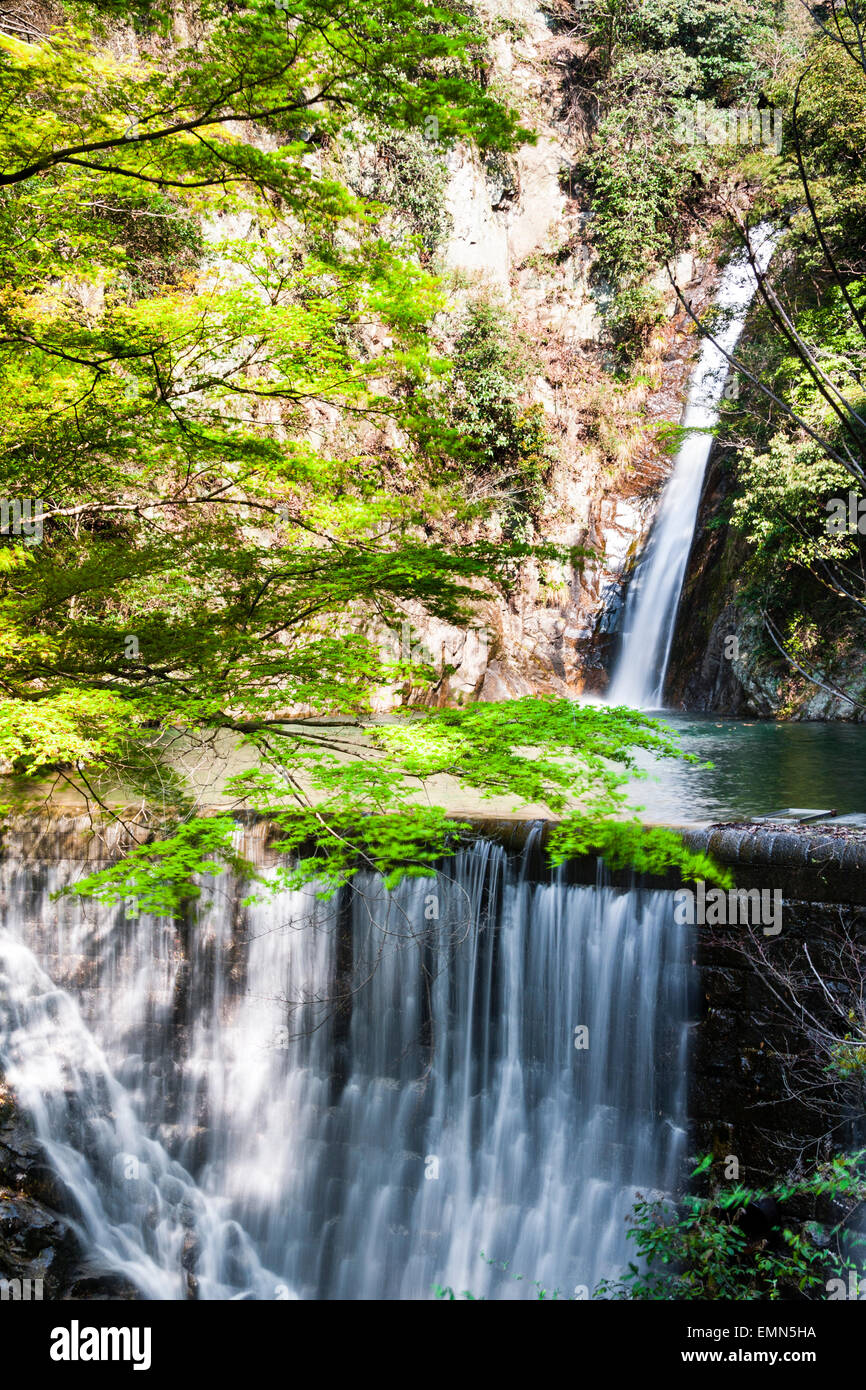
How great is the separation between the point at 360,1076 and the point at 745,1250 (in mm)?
3421

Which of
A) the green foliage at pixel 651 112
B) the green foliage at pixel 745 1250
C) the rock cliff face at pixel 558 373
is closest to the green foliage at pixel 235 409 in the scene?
the green foliage at pixel 745 1250

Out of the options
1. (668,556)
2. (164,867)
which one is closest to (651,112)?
(668,556)

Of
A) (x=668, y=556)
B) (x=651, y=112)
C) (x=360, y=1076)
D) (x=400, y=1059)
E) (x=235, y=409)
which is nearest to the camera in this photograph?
(x=235, y=409)

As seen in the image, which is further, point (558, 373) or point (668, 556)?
point (558, 373)

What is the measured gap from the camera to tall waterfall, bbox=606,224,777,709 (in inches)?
704

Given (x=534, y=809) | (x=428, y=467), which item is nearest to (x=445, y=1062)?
(x=534, y=809)

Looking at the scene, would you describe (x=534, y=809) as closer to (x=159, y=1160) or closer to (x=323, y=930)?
(x=323, y=930)

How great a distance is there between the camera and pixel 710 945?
6.23m

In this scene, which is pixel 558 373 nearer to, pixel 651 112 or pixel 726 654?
pixel 651 112

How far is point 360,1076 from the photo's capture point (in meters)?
7.73

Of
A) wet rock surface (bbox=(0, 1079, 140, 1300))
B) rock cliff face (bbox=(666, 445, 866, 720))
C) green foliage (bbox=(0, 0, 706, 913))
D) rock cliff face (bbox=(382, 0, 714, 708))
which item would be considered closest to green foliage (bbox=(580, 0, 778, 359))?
rock cliff face (bbox=(382, 0, 714, 708))

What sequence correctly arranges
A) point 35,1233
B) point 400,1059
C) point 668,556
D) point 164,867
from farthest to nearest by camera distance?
point 668,556
point 35,1233
point 400,1059
point 164,867

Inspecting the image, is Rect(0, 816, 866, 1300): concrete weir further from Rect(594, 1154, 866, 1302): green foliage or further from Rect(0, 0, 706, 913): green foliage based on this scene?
Rect(0, 0, 706, 913): green foliage

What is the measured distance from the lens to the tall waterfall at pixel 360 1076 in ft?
21.8
